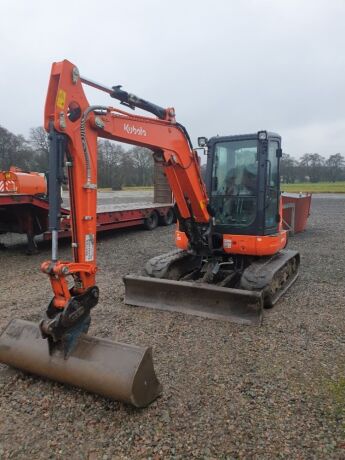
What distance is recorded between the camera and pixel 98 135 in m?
3.99

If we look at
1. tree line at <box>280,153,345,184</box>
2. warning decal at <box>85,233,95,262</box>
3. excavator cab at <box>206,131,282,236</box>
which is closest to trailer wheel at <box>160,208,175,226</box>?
excavator cab at <box>206,131,282,236</box>

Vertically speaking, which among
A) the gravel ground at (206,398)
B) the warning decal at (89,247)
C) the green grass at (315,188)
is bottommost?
the gravel ground at (206,398)

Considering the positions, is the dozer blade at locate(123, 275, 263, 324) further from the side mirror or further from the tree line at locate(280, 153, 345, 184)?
the tree line at locate(280, 153, 345, 184)

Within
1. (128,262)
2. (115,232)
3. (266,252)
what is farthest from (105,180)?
(266,252)

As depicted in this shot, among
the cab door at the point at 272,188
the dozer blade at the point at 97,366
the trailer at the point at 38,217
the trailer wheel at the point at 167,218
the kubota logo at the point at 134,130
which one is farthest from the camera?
the trailer wheel at the point at 167,218

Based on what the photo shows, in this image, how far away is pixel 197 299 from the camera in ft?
17.3

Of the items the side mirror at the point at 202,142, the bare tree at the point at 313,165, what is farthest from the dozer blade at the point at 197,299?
the bare tree at the point at 313,165

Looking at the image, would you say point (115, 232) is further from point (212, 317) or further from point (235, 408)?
point (235, 408)

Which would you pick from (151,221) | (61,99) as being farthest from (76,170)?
(151,221)

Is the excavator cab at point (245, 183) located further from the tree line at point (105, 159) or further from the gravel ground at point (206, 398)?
the tree line at point (105, 159)

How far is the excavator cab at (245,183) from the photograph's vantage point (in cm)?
582

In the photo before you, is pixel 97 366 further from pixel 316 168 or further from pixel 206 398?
pixel 316 168

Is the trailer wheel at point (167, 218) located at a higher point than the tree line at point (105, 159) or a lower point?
lower

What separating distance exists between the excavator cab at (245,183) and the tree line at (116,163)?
122ft
